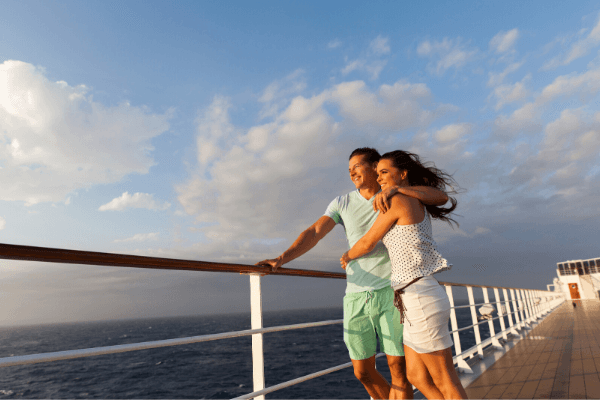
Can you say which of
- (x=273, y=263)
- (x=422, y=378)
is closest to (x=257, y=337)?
(x=273, y=263)

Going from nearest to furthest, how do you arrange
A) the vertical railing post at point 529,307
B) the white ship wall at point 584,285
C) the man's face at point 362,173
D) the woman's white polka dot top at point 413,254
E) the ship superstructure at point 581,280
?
1. the woman's white polka dot top at point 413,254
2. the man's face at point 362,173
3. the vertical railing post at point 529,307
4. the white ship wall at point 584,285
5. the ship superstructure at point 581,280

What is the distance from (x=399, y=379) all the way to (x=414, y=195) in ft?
2.65

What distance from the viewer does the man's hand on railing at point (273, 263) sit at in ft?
4.66

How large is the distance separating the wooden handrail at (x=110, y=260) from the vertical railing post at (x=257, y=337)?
0.22ft

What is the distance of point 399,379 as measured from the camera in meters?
1.42

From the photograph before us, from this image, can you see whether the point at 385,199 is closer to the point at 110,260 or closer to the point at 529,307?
the point at 110,260

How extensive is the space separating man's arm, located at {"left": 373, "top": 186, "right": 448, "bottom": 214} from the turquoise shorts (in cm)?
46

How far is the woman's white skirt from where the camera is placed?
3.49 feet

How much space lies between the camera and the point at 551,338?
510 cm

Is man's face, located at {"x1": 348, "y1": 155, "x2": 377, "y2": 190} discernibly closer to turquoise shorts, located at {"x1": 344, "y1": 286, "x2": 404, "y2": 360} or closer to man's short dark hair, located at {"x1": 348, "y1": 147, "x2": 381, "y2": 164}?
man's short dark hair, located at {"x1": 348, "y1": 147, "x2": 381, "y2": 164}

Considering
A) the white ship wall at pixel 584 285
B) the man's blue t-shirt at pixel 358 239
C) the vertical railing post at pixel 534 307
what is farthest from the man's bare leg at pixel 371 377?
the white ship wall at pixel 584 285

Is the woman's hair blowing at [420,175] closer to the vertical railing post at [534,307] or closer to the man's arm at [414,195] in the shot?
the man's arm at [414,195]

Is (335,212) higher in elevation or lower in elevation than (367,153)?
lower

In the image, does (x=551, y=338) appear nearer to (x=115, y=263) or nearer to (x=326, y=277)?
(x=326, y=277)
